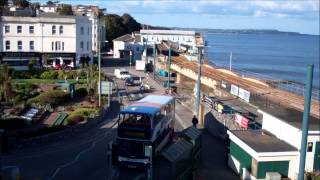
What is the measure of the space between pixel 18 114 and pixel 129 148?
13.0 m

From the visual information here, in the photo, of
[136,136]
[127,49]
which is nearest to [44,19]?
[127,49]

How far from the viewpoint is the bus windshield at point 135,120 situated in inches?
813

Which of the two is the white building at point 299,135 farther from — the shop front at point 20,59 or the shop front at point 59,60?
the shop front at point 59,60

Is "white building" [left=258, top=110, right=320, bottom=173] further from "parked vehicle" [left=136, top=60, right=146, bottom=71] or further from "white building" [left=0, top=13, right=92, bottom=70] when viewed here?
"parked vehicle" [left=136, top=60, right=146, bottom=71]

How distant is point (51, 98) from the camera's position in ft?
119

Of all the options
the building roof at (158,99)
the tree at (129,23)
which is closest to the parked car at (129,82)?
the building roof at (158,99)

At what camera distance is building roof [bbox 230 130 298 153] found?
63.6 ft

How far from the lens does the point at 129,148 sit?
20.6 metres

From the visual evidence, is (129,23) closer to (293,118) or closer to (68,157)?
(68,157)

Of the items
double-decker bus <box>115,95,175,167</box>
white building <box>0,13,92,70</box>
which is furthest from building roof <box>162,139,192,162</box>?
white building <box>0,13,92,70</box>

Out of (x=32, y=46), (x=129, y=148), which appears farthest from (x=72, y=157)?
(x=32, y=46)

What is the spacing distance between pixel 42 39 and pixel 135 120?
44998 mm

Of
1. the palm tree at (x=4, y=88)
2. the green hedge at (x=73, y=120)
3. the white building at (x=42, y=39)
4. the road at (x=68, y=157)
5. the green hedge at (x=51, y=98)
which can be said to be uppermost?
the white building at (x=42, y=39)

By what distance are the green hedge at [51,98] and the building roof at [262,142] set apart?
17.9 m
